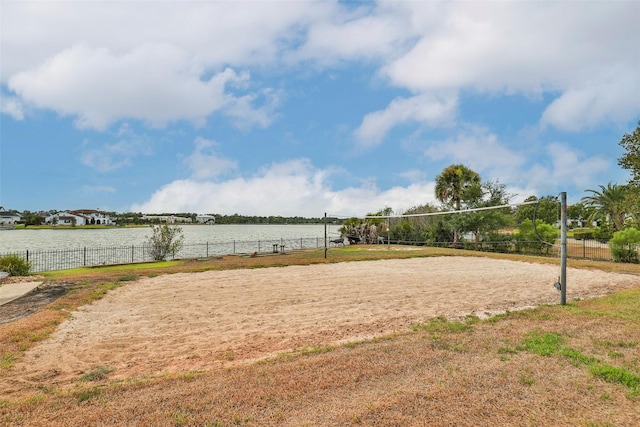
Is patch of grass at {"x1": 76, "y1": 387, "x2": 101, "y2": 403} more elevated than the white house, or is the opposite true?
the white house

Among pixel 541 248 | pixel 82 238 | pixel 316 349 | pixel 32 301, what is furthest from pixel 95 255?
pixel 541 248

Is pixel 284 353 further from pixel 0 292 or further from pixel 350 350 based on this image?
pixel 0 292

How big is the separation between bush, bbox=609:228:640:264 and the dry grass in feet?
54.0

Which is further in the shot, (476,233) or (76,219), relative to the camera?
(76,219)

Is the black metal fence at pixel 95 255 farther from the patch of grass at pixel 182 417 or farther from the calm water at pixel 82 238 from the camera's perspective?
the patch of grass at pixel 182 417

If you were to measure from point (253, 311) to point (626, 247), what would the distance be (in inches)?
803

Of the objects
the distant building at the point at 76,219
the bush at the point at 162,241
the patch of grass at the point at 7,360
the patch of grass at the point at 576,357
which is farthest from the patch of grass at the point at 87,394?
the distant building at the point at 76,219

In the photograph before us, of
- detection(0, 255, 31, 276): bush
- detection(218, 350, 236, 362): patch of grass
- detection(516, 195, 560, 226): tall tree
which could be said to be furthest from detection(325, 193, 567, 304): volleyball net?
detection(218, 350, 236, 362): patch of grass

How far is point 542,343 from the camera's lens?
16.6ft

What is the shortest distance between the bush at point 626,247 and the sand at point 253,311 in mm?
6580

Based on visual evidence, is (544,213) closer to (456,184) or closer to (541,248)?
(456,184)

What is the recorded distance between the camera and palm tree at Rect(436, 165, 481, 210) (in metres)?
32.1

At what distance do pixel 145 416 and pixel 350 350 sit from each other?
2.64m

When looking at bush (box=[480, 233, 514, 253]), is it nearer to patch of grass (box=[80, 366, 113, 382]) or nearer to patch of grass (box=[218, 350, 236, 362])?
patch of grass (box=[218, 350, 236, 362])
